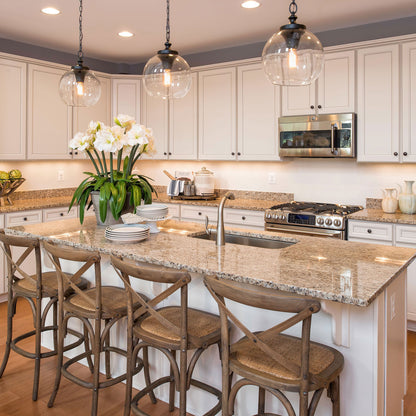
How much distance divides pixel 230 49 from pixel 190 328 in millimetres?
3863

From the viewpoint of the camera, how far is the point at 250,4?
3.68 meters

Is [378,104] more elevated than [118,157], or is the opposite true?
[378,104]

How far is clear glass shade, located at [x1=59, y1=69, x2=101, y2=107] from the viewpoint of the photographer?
2.90 meters

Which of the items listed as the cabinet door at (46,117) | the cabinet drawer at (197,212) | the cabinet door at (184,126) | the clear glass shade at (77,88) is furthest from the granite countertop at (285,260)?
the cabinet door at (184,126)

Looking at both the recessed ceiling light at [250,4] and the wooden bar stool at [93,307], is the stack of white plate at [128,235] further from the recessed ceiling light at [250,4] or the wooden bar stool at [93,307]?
the recessed ceiling light at [250,4]

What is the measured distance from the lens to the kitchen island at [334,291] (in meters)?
1.80

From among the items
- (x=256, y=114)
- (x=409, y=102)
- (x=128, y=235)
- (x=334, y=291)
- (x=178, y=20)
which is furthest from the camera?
(x=256, y=114)

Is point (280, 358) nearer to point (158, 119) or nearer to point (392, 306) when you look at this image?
point (392, 306)

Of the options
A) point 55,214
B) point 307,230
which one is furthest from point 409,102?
point 55,214

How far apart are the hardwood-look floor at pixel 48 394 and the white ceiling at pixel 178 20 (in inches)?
113

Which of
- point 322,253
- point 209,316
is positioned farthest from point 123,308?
point 322,253

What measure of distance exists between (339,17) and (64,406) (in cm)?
383

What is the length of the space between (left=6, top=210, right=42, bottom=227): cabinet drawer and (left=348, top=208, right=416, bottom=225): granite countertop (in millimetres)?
3092

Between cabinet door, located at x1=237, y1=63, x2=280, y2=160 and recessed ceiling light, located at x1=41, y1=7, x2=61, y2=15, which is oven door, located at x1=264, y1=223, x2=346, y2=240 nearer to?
cabinet door, located at x1=237, y1=63, x2=280, y2=160
